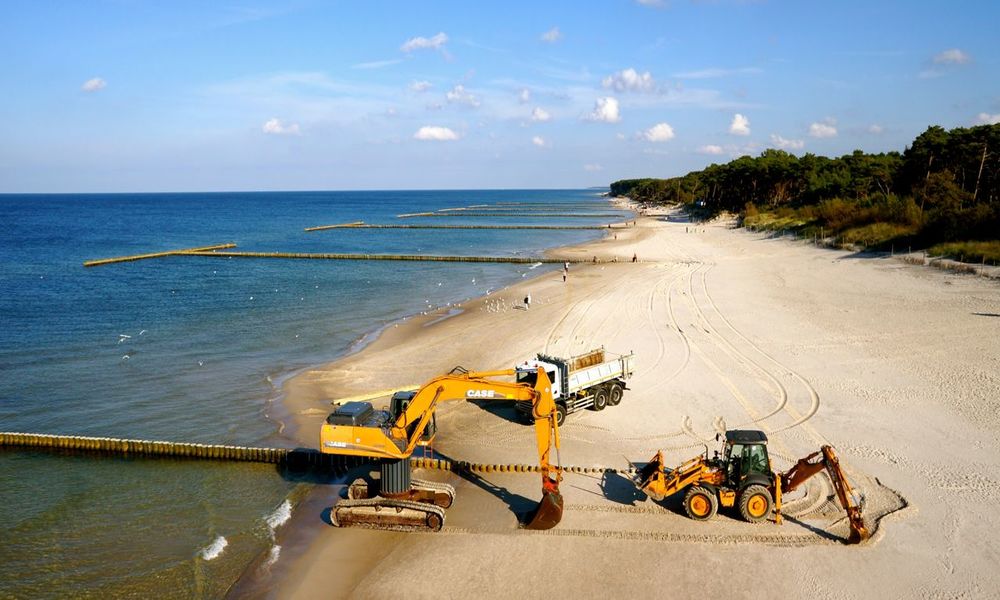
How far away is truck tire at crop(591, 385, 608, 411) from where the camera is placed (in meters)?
22.7

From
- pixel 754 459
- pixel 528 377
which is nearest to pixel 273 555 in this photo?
pixel 528 377

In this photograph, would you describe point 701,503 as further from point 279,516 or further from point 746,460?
point 279,516

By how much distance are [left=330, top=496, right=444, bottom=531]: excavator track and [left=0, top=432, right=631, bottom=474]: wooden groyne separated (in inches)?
129

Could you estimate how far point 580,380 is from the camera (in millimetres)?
22281

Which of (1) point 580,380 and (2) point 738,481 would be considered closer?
(2) point 738,481

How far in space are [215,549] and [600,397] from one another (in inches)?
516

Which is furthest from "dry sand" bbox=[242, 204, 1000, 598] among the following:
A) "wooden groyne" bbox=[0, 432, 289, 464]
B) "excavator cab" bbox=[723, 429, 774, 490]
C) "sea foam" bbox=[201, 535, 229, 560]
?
"wooden groyne" bbox=[0, 432, 289, 464]

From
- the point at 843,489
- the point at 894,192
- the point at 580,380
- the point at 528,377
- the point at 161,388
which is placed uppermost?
the point at 894,192

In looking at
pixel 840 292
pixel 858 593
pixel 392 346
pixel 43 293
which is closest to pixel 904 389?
pixel 858 593

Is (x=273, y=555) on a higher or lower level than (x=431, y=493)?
lower

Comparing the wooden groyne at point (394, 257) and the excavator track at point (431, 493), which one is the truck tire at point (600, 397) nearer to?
the excavator track at point (431, 493)

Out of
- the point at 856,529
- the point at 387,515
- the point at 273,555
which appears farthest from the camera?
the point at 387,515

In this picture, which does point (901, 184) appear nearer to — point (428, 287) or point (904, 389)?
point (428, 287)

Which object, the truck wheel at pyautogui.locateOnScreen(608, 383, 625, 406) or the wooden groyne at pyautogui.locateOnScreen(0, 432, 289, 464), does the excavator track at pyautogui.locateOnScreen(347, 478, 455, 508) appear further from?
the truck wheel at pyautogui.locateOnScreen(608, 383, 625, 406)
